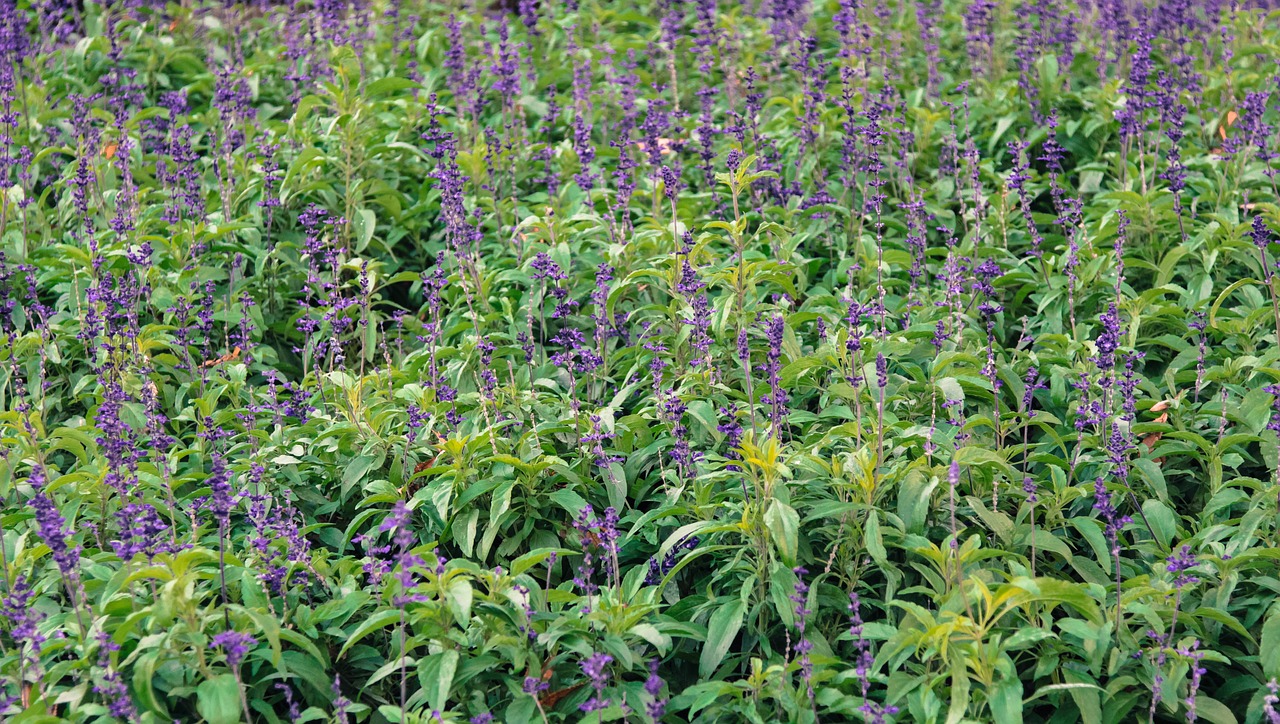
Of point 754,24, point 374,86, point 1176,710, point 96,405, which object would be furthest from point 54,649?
point 754,24

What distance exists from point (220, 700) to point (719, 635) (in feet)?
4.87

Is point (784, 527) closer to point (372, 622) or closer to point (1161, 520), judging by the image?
point (372, 622)

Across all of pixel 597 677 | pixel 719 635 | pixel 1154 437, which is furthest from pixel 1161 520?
pixel 597 677

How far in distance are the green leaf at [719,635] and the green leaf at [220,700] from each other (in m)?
A: 1.38

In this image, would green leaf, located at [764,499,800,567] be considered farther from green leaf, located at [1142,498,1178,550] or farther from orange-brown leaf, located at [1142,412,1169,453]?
orange-brown leaf, located at [1142,412,1169,453]

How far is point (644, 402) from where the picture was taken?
4.98 m

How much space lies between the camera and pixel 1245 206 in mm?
5969

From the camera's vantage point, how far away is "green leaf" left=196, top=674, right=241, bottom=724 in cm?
354

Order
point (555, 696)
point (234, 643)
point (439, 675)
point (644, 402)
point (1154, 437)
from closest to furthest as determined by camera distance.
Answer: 1. point (234, 643)
2. point (439, 675)
3. point (555, 696)
4. point (1154, 437)
5. point (644, 402)

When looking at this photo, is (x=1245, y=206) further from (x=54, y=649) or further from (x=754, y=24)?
(x=54, y=649)

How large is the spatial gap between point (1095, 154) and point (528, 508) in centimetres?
442

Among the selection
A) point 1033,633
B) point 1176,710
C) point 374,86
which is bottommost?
point 1176,710

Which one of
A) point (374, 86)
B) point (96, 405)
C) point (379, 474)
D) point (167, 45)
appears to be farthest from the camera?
point (167, 45)

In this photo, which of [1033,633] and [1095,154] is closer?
[1033,633]
